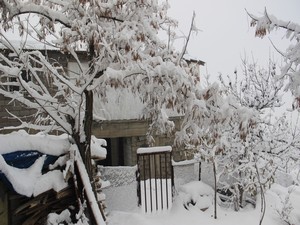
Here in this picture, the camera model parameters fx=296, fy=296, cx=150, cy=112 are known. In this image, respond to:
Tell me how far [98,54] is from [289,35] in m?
2.65

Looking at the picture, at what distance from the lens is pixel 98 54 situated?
4234 millimetres

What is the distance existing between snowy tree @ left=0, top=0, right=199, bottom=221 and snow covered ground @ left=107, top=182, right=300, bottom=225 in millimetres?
2469

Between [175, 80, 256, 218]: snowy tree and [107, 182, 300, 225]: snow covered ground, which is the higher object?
[175, 80, 256, 218]: snowy tree

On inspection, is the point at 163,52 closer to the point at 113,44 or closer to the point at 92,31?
the point at 113,44

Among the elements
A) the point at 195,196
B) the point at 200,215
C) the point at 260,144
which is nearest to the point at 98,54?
the point at 200,215

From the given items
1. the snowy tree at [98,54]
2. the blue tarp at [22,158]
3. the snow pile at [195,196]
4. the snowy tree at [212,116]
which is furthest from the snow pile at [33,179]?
the snow pile at [195,196]

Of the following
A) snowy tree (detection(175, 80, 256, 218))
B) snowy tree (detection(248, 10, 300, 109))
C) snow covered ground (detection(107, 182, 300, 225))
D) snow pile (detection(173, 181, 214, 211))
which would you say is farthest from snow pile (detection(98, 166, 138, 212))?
snowy tree (detection(248, 10, 300, 109))

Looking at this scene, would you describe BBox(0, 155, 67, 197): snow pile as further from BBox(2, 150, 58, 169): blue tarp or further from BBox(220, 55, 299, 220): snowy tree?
BBox(220, 55, 299, 220): snowy tree

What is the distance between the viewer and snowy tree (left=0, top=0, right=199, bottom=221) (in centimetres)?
377

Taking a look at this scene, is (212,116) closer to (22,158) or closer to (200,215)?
(22,158)

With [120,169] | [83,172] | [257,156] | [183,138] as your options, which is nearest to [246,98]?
[257,156]

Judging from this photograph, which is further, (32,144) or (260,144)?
(260,144)

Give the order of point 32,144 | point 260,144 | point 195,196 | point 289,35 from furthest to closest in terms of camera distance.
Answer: point 260,144
point 195,196
point 32,144
point 289,35

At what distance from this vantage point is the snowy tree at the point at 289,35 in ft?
12.7
